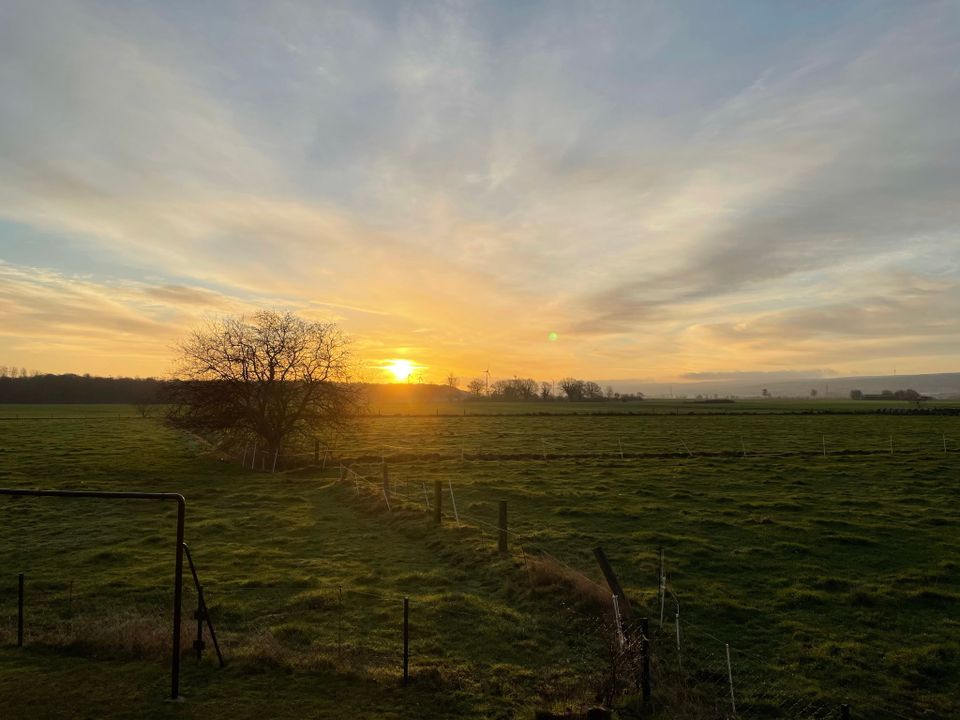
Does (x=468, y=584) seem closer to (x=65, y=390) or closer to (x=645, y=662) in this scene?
(x=645, y=662)

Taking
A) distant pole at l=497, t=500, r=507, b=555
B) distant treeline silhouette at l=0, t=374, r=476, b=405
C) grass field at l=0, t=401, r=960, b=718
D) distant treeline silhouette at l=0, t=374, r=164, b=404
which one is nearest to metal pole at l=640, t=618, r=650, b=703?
grass field at l=0, t=401, r=960, b=718

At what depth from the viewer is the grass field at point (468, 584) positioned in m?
9.99

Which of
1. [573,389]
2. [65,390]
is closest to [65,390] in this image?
[65,390]

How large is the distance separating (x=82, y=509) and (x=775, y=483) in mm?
32207

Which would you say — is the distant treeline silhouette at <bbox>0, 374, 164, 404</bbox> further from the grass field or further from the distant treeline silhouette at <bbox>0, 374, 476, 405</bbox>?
the grass field

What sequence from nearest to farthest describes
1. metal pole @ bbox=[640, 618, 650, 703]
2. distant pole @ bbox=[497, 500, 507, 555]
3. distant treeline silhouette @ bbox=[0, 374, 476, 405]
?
metal pole @ bbox=[640, 618, 650, 703], distant pole @ bbox=[497, 500, 507, 555], distant treeline silhouette @ bbox=[0, 374, 476, 405]

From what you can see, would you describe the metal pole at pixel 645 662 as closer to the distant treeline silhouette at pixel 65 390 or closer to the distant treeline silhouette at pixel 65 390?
the distant treeline silhouette at pixel 65 390

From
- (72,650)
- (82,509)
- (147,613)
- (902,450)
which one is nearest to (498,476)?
(82,509)

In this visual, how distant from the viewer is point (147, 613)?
13.6 metres

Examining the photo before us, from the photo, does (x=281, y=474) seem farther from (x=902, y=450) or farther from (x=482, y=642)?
(x=902, y=450)

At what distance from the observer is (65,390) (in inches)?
6496

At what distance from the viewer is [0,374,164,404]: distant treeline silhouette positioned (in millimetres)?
159125

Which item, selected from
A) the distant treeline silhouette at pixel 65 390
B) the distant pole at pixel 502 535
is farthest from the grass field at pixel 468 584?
the distant treeline silhouette at pixel 65 390

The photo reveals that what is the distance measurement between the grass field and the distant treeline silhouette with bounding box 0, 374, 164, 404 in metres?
149
